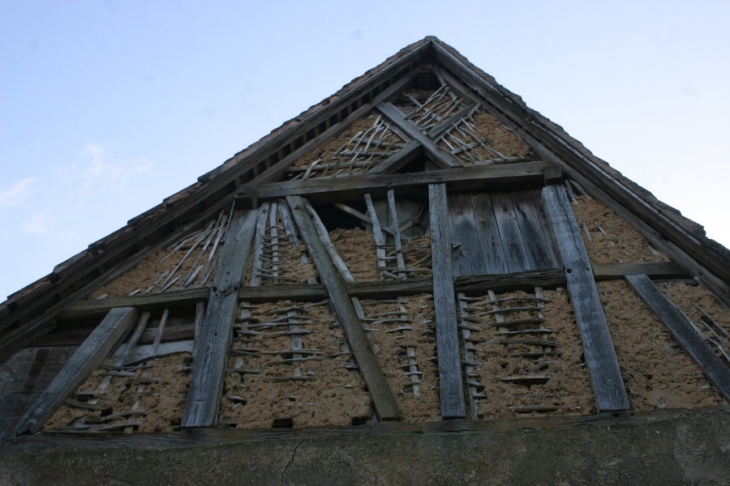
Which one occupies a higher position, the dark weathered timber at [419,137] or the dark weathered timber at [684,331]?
the dark weathered timber at [419,137]

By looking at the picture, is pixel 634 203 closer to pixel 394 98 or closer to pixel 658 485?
pixel 658 485

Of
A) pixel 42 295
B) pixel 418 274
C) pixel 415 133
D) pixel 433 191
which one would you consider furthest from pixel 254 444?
pixel 415 133

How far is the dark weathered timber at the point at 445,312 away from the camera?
4766 mm

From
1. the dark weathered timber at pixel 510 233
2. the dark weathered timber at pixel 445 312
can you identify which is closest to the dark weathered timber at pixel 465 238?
the dark weathered timber at pixel 445 312

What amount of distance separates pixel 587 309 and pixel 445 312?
1015 millimetres

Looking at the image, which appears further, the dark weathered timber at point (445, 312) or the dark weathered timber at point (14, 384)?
the dark weathered timber at point (14, 384)

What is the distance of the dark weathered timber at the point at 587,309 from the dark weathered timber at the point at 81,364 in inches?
135

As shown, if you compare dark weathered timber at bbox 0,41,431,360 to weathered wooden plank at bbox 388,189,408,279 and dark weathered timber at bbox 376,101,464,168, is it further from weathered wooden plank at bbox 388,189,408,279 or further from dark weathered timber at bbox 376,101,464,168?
weathered wooden plank at bbox 388,189,408,279

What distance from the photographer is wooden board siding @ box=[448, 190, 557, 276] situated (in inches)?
243

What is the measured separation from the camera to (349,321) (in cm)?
548

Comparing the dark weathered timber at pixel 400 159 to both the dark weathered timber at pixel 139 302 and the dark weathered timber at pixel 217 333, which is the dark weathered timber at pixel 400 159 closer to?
the dark weathered timber at pixel 217 333

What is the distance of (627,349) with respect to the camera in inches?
199

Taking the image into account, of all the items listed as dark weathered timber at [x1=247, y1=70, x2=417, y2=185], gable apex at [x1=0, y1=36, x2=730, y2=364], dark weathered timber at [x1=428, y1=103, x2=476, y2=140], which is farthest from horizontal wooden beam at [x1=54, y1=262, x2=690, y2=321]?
dark weathered timber at [x1=428, y1=103, x2=476, y2=140]

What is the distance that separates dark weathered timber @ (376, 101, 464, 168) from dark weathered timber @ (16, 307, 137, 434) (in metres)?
3.45
